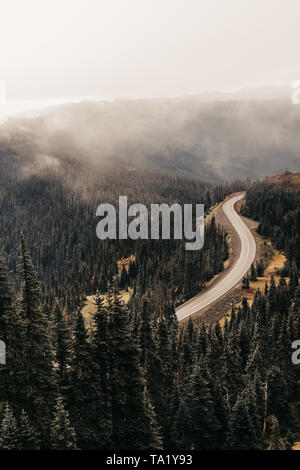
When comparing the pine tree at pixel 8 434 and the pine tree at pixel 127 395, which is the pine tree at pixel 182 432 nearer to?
the pine tree at pixel 127 395

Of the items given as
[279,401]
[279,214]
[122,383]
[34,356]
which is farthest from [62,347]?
[279,214]

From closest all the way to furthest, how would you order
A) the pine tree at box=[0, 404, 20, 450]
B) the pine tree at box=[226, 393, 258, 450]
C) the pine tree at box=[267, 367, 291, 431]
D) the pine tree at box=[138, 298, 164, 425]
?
the pine tree at box=[0, 404, 20, 450] → the pine tree at box=[226, 393, 258, 450] → the pine tree at box=[138, 298, 164, 425] → the pine tree at box=[267, 367, 291, 431]

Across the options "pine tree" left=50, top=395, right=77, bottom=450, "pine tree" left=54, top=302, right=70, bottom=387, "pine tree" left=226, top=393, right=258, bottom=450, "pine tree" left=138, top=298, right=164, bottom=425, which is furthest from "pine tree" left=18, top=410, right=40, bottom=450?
"pine tree" left=226, top=393, right=258, bottom=450

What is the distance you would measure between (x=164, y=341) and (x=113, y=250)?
148m

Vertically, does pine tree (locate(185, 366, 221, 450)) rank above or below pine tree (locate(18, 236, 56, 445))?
below

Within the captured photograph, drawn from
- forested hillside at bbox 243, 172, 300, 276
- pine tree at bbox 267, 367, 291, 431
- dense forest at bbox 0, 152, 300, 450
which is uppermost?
forested hillside at bbox 243, 172, 300, 276

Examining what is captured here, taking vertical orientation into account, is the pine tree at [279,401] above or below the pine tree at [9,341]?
below

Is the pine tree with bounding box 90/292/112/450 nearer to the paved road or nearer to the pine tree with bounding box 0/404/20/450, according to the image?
the pine tree with bounding box 0/404/20/450

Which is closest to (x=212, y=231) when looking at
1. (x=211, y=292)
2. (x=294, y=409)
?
(x=211, y=292)

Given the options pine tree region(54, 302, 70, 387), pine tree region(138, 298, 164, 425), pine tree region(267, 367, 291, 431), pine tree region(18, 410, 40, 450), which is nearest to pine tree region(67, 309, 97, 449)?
pine tree region(54, 302, 70, 387)

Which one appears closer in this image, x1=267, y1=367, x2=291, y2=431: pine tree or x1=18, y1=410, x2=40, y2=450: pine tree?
x1=18, y1=410, x2=40, y2=450: pine tree

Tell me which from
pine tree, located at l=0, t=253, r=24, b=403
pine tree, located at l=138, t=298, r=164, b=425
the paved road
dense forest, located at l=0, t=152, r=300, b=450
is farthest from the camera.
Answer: the paved road

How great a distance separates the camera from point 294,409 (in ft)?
148

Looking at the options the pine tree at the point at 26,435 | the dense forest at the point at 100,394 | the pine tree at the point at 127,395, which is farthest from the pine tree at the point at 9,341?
the pine tree at the point at 127,395
